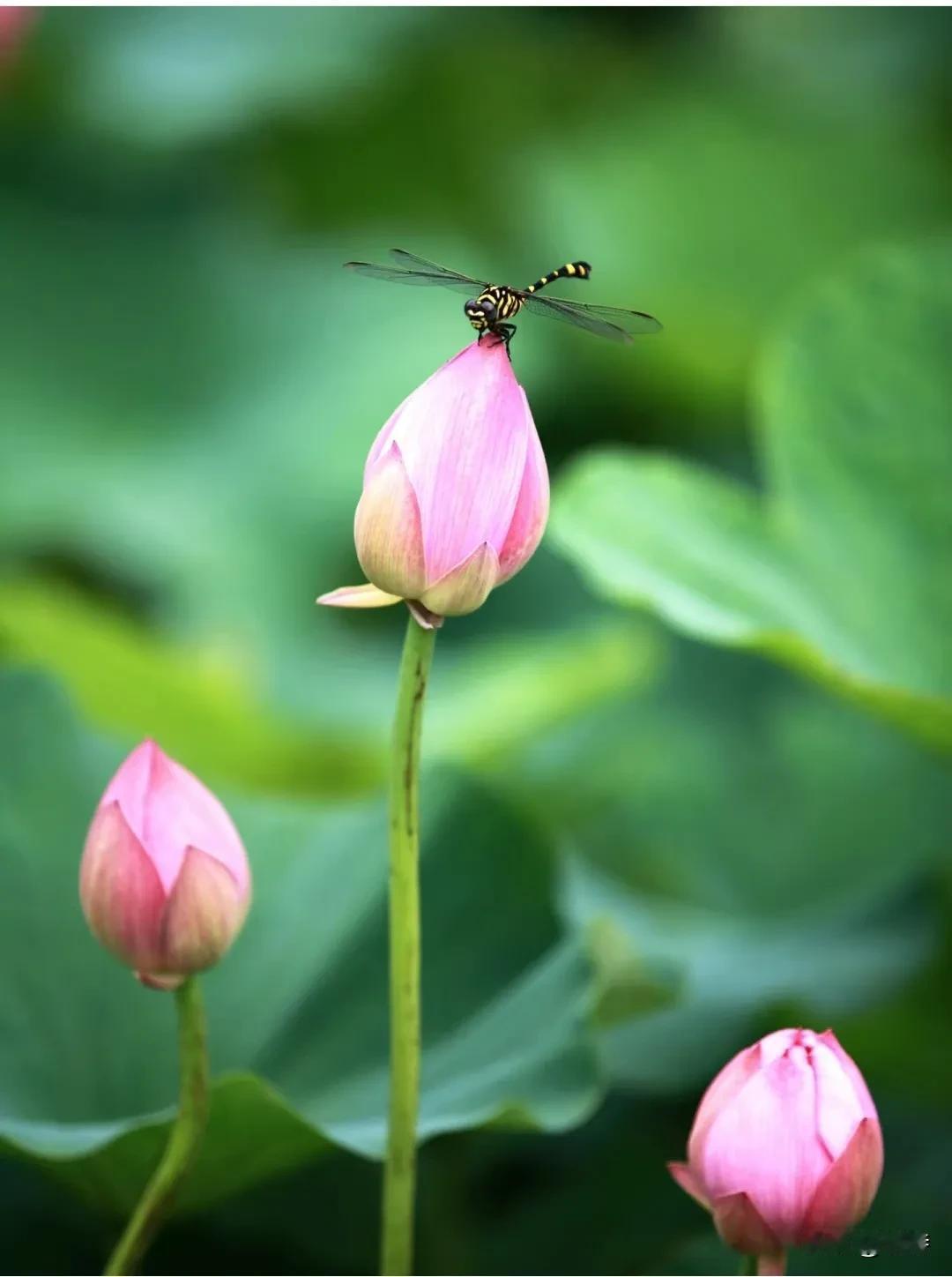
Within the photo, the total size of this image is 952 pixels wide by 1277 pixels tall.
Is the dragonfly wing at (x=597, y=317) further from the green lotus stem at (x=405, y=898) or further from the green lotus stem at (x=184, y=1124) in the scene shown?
the green lotus stem at (x=184, y=1124)

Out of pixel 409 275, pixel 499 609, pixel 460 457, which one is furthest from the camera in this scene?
pixel 499 609

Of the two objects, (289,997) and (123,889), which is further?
(289,997)

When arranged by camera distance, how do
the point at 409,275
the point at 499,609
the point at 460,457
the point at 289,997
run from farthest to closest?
the point at 499,609 < the point at 289,997 < the point at 409,275 < the point at 460,457

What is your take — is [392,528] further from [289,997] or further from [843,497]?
[843,497]

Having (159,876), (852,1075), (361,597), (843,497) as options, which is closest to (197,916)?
(159,876)

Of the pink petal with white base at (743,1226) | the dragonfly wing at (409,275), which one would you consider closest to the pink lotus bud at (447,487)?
the dragonfly wing at (409,275)

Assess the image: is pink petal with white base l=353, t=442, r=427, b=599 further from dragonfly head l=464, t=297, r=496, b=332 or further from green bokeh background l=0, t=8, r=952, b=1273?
green bokeh background l=0, t=8, r=952, b=1273

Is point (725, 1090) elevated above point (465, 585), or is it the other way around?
point (465, 585)
